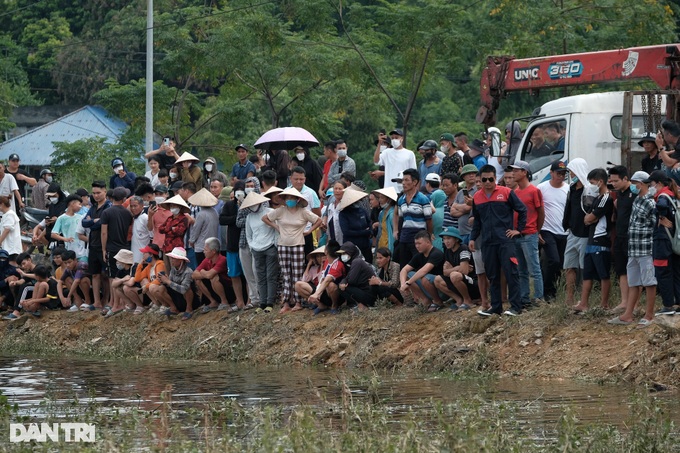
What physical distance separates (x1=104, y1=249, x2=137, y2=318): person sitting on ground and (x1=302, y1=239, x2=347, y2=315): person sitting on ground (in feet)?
13.4

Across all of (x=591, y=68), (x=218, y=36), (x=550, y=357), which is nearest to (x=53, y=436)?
(x=550, y=357)

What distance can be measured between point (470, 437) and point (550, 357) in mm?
6252

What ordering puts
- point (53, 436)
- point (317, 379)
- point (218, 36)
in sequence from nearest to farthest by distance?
point (53, 436), point (317, 379), point (218, 36)

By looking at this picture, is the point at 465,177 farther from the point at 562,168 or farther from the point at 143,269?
the point at 143,269

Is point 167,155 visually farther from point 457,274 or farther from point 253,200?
point 457,274

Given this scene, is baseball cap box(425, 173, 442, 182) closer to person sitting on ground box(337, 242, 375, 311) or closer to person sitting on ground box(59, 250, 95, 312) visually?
person sitting on ground box(337, 242, 375, 311)

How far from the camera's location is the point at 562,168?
16922mm

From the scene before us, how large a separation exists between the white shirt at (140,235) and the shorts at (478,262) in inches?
281

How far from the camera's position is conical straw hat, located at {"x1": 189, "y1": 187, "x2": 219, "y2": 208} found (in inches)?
810

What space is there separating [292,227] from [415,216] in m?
2.43

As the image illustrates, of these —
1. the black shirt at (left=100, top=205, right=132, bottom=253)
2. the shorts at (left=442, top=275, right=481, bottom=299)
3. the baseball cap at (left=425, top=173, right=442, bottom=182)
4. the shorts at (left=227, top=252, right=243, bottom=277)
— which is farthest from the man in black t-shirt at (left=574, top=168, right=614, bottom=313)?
the black shirt at (left=100, top=205, right=132, bottom=253)

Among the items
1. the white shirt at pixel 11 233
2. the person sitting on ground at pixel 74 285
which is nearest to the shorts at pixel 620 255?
the person sitting on ground at pixel 74 285

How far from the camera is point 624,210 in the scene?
1510 centimetres

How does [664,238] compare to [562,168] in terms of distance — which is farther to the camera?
[562,168]
